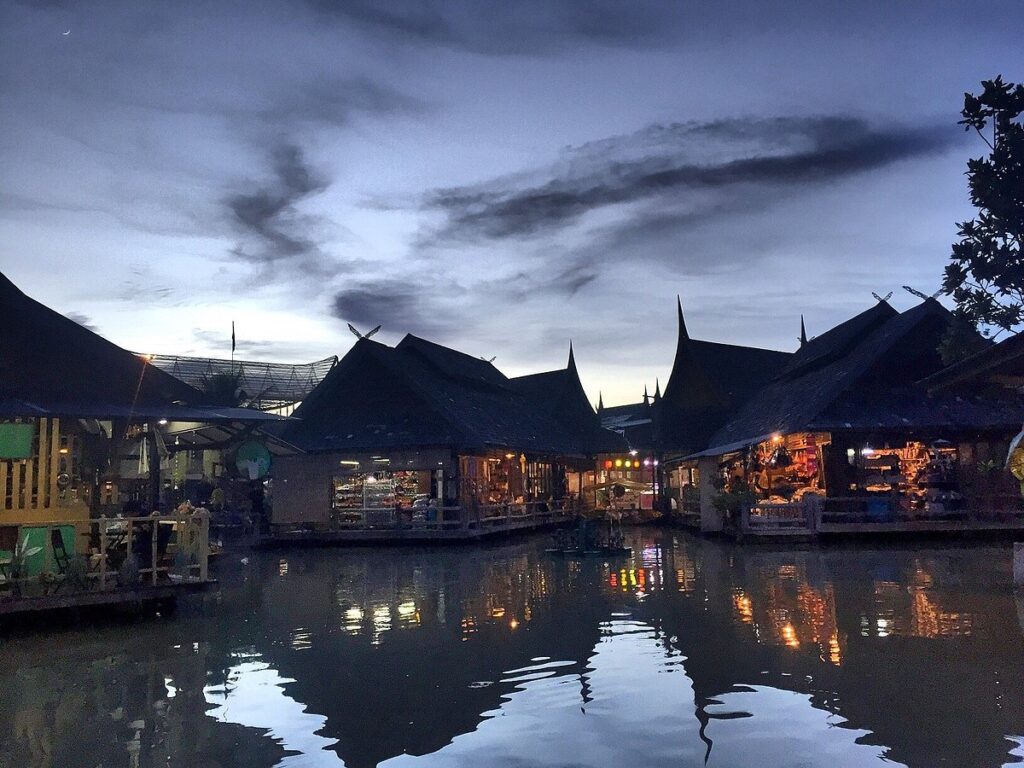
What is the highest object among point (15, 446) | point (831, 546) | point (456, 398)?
point (456, 398)

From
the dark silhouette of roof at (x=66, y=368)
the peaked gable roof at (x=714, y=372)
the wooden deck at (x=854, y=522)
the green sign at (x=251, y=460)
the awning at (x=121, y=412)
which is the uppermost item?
the peaked gable roof at (x=714, y=372)

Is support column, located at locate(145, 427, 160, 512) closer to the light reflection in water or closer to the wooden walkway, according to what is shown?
the wooden walkway

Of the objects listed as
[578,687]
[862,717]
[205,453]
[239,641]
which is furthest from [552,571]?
[205,453]

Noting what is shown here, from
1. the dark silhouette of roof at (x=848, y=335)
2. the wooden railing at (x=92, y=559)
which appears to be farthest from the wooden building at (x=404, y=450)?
the wooden railing at (x=92, y=559)

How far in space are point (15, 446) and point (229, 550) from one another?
12801 mm

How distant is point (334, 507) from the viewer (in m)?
27.5

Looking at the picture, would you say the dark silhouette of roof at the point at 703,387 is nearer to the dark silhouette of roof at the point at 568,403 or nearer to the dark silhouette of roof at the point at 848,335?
the dark silhouette of roof at the point at 568,403

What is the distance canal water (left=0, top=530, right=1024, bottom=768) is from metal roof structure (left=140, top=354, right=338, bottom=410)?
38571 millimetres

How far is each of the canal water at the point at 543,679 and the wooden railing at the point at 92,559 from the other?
712 millimetres

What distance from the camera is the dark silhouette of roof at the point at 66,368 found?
15125mm

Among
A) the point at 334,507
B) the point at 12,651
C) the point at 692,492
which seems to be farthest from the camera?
the point at 692,492

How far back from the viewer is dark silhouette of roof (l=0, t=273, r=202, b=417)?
15.1 m

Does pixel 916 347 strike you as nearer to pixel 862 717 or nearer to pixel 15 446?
pixel 862 717

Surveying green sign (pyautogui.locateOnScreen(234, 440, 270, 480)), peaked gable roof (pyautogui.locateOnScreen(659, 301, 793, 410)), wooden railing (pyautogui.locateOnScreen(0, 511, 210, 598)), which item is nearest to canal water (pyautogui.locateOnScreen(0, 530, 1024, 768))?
wooden railing (pyautogui.locateOnScreen(0, 511, 210, 598))
